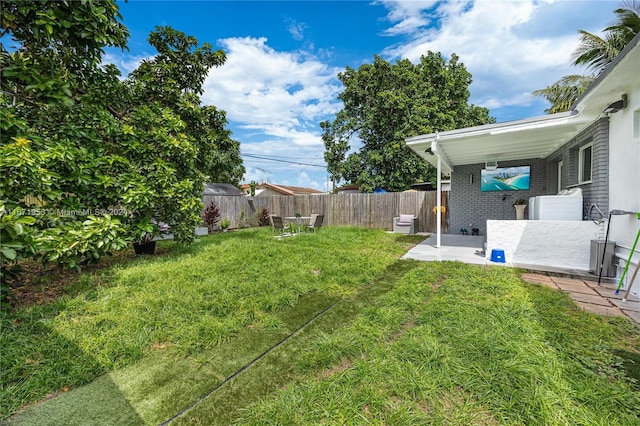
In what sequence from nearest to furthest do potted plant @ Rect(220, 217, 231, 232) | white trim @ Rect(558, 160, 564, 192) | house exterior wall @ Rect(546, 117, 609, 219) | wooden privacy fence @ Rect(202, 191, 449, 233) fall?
house exterior wall @ Rect(546, 117, 609, 219), white trim @ Rect(558, 160, 564, 192), wooden privacy fence @ Rect(202, 191, 449, 233), potted plant @ Rect(220, 217, 231, 232)

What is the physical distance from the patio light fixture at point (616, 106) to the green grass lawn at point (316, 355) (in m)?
3.00

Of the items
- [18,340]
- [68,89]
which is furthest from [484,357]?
[68,89]

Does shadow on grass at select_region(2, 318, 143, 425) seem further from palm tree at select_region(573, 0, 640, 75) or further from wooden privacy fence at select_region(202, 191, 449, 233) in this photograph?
palm tree at select_region(573, 0, 640, 75)

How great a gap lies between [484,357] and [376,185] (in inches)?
564

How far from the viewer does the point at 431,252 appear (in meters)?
6.33

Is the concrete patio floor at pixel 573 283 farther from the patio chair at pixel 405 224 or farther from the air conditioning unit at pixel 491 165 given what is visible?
the air conditioning unit at pixel 491 165

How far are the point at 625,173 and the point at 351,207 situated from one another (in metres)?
8.70

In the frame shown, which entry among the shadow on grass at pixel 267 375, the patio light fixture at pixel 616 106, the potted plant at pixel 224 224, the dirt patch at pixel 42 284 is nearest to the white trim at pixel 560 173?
the patio light fixture at pixel 616 106

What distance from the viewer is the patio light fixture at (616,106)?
3.84 m

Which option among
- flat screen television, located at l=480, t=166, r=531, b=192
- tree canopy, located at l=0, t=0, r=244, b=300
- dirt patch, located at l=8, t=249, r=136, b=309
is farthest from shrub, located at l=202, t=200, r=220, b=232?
flat screen television, located at l=480, t=166, r=531, b=192

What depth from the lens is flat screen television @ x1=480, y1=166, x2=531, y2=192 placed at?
8.35m

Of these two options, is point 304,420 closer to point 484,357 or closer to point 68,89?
point 484,357

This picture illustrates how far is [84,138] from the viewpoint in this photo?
13.7 feet

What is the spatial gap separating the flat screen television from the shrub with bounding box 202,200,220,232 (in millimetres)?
10794
